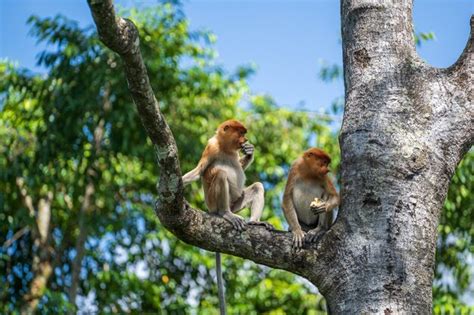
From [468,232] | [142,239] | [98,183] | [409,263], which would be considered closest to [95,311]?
[142,239]

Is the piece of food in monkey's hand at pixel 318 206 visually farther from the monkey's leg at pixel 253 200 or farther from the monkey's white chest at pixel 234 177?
the monkey's white chest at pixel 234 177

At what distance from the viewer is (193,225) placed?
3430 millimetres

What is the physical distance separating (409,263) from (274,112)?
22.9 feet

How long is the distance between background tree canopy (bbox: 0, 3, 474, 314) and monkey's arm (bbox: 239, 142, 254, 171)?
9.28 ft

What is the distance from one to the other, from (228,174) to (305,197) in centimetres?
57

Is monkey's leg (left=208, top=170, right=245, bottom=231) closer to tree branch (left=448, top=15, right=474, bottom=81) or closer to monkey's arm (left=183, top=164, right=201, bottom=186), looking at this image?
monkey's arm (left=183, top=164, right=201, bottom=186)

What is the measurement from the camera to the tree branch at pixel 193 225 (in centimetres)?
308

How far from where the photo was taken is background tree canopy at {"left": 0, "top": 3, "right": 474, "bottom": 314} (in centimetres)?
817

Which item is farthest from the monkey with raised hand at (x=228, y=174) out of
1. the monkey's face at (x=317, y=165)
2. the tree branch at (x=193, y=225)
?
the tree branch at (x=193, y=225)

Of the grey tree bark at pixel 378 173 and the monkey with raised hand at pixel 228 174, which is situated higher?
the monkey with raised hand at pixel 228 174

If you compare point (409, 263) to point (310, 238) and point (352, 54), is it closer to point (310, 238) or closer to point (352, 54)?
point (310, 238)

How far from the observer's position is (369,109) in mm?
3461

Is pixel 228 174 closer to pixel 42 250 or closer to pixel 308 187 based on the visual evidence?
pixel 308 187

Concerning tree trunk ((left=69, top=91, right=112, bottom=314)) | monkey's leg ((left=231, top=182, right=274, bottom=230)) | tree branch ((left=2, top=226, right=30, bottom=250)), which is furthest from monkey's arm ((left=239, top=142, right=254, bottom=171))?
tree branch ((left=2, top=226, right=30, bottom=250))
